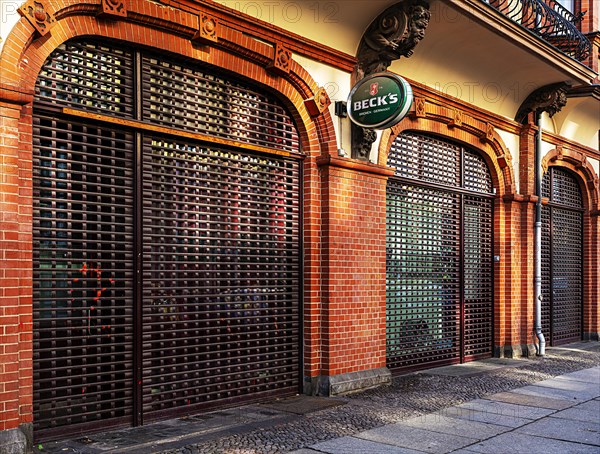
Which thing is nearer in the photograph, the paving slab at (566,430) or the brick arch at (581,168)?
the paving slab at (566,430)

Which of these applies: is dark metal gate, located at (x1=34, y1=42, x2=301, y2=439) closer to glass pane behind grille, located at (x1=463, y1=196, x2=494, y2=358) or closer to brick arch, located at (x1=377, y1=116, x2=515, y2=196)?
brick arch, located at (x1=377, y1=116, x2=515, y2=196)

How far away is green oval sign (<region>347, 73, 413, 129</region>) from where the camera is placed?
782 cm

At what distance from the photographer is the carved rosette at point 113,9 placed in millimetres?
5996

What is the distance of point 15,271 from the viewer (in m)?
5.28

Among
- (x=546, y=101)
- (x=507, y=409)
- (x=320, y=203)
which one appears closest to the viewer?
(x=507, y=409)

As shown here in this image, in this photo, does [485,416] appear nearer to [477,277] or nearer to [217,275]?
[217,275]

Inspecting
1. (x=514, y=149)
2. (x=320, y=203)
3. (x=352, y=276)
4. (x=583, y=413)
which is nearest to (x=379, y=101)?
(x=320, y=203)

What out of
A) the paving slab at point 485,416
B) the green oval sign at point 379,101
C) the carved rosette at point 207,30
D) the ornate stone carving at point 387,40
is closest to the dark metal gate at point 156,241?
the carved rosette at point 207,30

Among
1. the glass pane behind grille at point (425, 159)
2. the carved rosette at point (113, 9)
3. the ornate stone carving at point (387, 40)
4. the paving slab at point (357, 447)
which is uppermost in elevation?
the ornate stone carving at point (387, 40)

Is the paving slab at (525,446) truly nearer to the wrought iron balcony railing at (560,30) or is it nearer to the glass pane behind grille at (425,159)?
the glass pane behind grille at (425,159)

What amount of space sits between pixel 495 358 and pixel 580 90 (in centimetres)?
581

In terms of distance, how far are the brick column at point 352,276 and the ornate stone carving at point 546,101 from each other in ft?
16.4

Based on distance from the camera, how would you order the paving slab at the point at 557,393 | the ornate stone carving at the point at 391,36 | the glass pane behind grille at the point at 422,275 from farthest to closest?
the glass pane behind grille at the point at 422,275 < the ornate stone carving at the point at 391,36 < the paving slab at the point at 557,393

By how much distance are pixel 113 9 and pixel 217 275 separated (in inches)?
117
